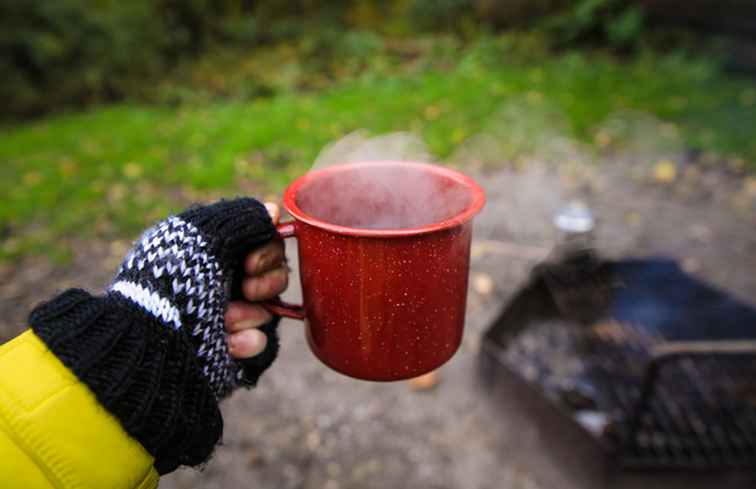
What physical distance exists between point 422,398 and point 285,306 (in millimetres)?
2025

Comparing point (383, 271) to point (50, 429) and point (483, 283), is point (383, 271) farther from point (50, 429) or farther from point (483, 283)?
point (483, 283)

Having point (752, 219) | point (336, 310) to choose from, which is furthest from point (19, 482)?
point (752, 219)

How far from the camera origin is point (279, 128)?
6.08m

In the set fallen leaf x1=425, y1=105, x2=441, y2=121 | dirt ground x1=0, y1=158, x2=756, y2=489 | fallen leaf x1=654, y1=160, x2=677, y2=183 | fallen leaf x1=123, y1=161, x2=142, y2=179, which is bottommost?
dirt ground x1=0, y1=158, x2=756, y2=489

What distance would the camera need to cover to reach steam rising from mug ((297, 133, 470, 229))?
1.28 meters

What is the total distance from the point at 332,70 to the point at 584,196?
16.8ft

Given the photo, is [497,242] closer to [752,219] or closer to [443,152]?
[443,152]

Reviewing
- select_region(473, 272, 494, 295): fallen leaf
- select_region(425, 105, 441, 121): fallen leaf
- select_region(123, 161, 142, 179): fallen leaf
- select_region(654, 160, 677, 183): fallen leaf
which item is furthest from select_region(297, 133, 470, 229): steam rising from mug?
select_region(425, 105, 441, 121): fallen leaf

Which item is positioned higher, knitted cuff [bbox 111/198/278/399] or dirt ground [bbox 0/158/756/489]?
knitted cuff [bbox 111/198/278/399]

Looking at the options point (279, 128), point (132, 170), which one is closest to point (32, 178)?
point (132, 170)

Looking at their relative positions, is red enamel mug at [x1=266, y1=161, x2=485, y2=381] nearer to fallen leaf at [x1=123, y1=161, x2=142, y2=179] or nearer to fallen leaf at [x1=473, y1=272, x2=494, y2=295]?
fallen leaf at [x1=473, y1=272, x2=494, y2=295]

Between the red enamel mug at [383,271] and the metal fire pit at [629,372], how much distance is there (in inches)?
53.2

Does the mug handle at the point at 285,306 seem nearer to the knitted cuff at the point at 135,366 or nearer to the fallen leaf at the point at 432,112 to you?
the knitted cuff at the point at 135,366

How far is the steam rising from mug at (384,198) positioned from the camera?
4.20ft
